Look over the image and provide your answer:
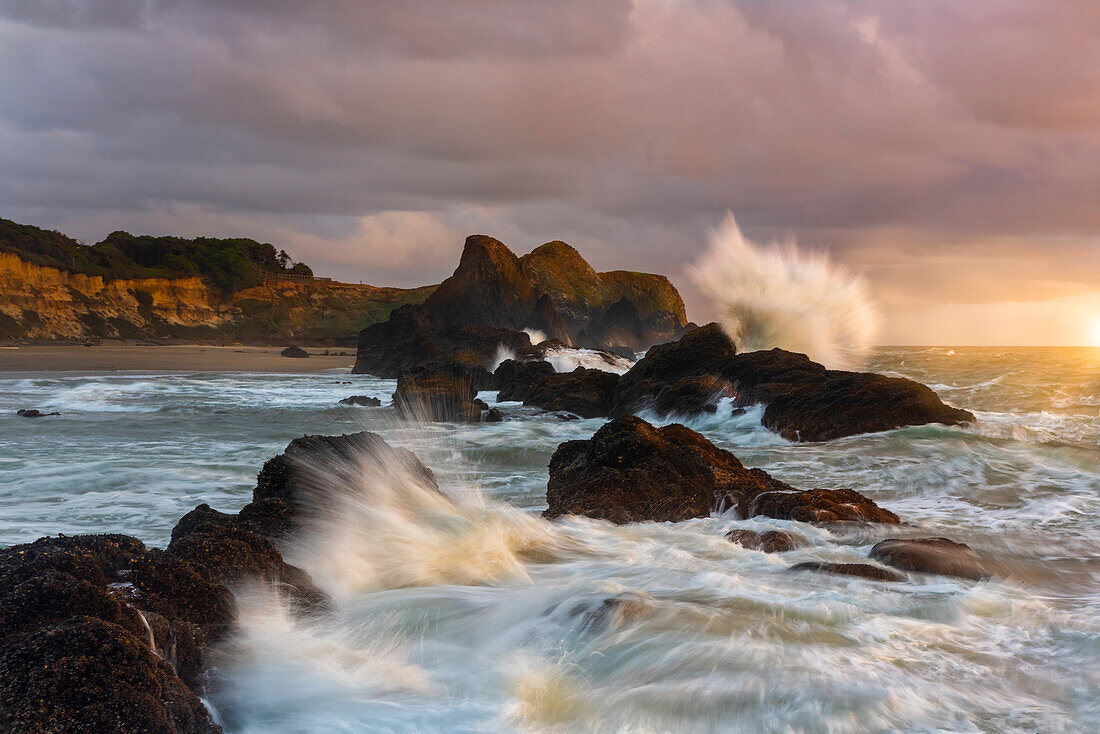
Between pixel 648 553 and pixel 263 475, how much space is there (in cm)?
296

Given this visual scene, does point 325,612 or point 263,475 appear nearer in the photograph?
point 325,612

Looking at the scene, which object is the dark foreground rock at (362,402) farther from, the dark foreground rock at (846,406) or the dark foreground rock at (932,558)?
the dark foreground rock at (932,558)

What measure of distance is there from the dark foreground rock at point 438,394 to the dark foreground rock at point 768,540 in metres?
11.0

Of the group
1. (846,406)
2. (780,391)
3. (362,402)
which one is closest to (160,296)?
(362,402)

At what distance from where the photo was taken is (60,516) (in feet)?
21.9

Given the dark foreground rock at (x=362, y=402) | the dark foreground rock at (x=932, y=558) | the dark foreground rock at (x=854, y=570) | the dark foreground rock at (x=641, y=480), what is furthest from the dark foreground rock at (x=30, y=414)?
the dark foreground rock at (x=932, y=558)

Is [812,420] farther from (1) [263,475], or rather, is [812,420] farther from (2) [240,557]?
(2) [240,557]

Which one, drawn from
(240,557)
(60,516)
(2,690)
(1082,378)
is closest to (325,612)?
(240,557)

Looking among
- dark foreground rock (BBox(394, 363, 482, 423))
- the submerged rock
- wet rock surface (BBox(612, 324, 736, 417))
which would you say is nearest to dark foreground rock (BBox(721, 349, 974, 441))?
wet rock surface (BBox(612, 324, 736, 417))

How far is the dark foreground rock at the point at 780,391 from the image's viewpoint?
12.0 m

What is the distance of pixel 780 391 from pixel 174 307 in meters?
87.0

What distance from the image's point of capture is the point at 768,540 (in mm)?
5570

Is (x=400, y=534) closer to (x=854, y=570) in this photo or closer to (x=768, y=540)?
(x=768, y=540)

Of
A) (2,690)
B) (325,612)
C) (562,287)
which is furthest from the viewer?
(562,287)
